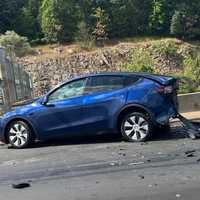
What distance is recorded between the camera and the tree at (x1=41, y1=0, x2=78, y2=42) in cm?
9225

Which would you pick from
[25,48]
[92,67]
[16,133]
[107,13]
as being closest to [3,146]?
[16,133]

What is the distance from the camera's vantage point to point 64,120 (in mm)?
12688

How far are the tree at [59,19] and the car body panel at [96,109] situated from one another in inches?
3113

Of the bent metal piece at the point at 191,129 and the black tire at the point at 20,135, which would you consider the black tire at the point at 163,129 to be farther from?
the black tire at the point at 20,135

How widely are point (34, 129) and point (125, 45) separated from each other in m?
73.4

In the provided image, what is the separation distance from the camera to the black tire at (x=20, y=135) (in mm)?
12961

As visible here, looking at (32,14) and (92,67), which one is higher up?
(32,14)

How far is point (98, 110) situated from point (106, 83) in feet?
2.00

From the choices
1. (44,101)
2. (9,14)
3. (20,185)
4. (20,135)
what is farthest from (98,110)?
(9,14)

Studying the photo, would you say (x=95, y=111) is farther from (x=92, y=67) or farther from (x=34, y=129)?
(x=92, y=67)

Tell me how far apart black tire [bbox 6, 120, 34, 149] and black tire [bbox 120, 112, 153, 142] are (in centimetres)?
208

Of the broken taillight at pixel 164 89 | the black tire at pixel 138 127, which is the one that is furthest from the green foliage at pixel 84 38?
the black tire at pixel 138 127

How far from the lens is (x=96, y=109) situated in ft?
40.9

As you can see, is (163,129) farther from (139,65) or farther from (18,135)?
Result: (139,65)
